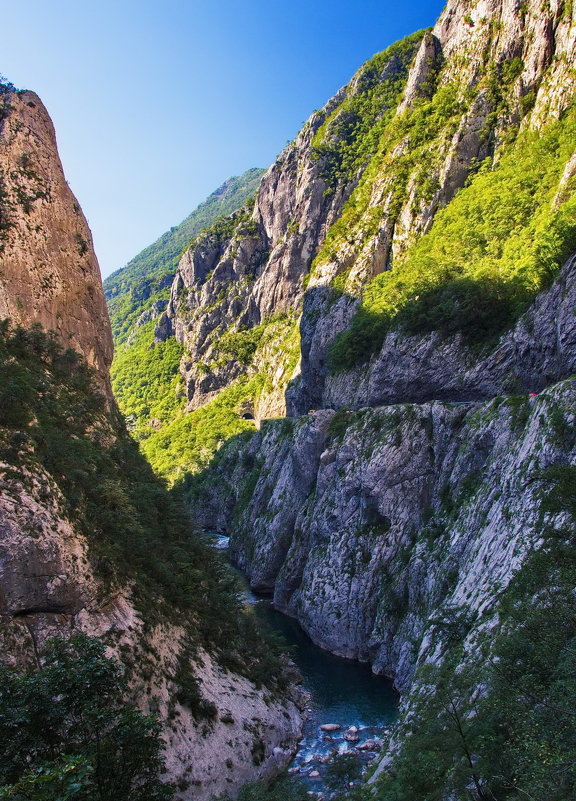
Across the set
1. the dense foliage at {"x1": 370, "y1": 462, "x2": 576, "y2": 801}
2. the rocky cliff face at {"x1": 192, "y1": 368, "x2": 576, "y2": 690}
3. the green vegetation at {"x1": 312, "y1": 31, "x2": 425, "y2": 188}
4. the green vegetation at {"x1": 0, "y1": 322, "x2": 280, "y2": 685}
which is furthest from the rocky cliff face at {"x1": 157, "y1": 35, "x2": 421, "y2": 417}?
the dense foliage at {"x1": 370, "y1": 462, "x2": 576, "y2": 801}

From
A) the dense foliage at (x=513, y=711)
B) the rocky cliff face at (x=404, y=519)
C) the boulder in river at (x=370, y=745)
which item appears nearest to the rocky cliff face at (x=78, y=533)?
the boulder in river at (x=370, y=745)

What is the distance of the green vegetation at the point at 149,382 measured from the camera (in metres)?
134

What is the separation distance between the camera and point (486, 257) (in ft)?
165

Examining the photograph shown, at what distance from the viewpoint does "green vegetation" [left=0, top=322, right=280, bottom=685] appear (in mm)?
23312

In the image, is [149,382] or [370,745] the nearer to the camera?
[370,745]

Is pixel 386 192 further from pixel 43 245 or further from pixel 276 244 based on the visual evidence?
A: pixel 43 245

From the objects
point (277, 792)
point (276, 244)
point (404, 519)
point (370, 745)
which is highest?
point (276, 244)

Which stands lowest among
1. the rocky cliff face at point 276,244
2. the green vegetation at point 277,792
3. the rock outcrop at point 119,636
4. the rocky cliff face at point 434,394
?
the green vegetation at point 277,792

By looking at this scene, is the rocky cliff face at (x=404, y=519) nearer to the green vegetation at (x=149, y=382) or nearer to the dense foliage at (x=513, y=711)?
the dense foliage at (x=513, y=711)

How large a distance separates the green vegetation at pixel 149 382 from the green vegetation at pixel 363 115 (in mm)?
63107

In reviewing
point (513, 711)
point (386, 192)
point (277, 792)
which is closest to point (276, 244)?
point (386, 192)

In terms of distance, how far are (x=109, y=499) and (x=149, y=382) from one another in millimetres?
124803

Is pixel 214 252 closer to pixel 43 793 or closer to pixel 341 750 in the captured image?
pixel 341 750

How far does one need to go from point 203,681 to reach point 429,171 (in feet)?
211
